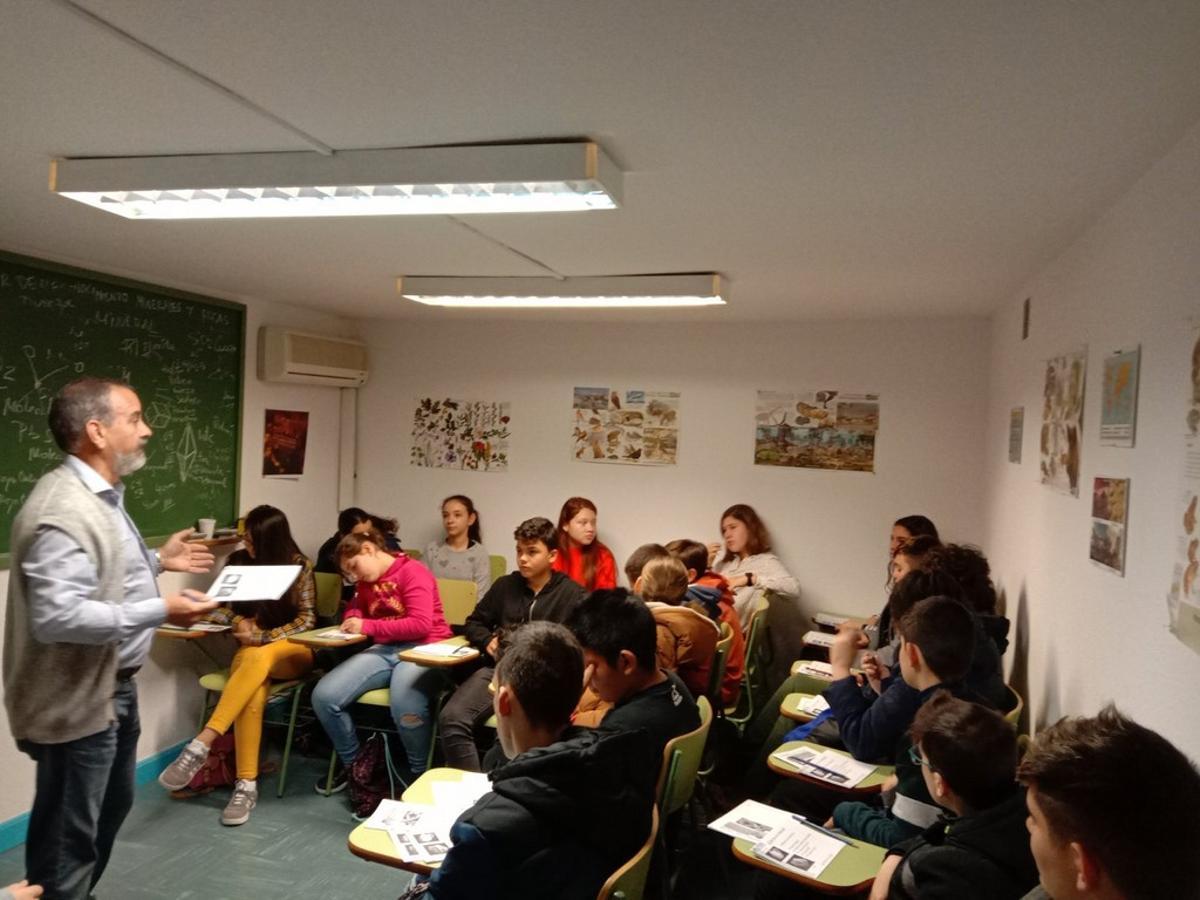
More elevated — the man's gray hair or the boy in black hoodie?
the man's gray hair

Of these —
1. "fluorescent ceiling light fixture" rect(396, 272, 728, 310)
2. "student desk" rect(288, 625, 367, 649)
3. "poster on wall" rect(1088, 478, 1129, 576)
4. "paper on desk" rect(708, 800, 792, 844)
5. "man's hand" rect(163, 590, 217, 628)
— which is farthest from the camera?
"student desk" rect(288, 625, 367, 649)

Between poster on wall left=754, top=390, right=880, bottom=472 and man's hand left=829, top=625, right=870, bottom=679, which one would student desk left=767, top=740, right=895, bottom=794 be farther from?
poster on wall left=754, top=390, right=880, bottom=472

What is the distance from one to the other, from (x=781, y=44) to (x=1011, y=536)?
2.96 m

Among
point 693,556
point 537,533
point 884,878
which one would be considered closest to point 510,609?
point 537,533

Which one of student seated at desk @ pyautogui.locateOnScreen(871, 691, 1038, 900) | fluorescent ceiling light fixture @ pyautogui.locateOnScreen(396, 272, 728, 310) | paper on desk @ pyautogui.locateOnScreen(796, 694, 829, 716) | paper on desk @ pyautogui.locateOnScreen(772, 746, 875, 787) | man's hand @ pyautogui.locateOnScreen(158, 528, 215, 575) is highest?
fluorescent ceiling light fixture @ pyautogui.locateOnScreen(396, 272, 728, 310)

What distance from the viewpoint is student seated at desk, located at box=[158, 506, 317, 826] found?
12.2ft

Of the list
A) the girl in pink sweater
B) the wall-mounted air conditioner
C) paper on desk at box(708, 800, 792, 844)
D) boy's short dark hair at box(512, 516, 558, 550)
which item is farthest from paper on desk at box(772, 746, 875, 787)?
the wall-mounted air conditioner

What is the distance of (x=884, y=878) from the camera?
1839mm

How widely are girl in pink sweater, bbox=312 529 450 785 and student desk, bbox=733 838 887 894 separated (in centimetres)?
225

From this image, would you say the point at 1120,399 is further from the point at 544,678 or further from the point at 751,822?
the point at 544,678

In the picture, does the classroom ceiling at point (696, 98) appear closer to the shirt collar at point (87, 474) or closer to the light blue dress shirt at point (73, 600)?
the shirt collar at point (87, 474)

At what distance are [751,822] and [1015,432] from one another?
2.29m

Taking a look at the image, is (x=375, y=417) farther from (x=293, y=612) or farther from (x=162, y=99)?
(x=162, y=99)

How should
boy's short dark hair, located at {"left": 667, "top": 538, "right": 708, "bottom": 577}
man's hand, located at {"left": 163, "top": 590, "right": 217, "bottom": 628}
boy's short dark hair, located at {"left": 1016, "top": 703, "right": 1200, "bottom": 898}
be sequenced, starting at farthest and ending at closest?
1. boy's short dark hair, located at {"left": 667, "top": 538, "right": 708, "bottom": 577}
2. man's hand, located at {"left": 163, "top": 590, "right": 217, "bottom": 628}
3. boy's short dark hair, located at {"left": 1016, "top": 703, "right": 1200, "bottom": 898}
